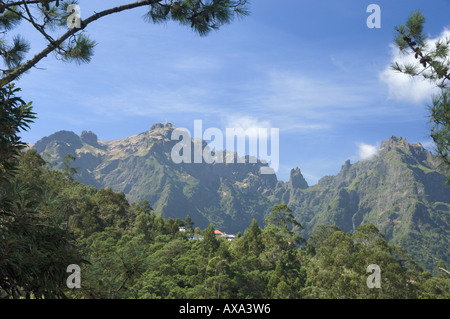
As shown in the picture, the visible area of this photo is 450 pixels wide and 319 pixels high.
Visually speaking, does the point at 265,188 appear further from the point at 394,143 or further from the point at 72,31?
the point at 72,31

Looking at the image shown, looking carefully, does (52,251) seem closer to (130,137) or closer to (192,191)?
(192,191)

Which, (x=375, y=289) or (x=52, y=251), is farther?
(x=375, y=289)

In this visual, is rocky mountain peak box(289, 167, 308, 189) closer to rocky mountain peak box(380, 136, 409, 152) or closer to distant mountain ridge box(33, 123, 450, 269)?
distant mountain ridge box(33, 123, 450, 269)

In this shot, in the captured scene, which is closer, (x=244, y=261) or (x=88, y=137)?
(x=244, y=261)

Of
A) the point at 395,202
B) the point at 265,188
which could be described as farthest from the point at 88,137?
the point at 395,202

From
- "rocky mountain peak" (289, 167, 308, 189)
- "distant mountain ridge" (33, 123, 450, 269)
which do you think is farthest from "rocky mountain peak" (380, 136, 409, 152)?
"rocky mountain peak" (289, 167, 308, 189)

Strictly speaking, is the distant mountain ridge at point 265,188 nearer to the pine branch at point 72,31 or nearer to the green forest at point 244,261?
the green forest at point 244,261

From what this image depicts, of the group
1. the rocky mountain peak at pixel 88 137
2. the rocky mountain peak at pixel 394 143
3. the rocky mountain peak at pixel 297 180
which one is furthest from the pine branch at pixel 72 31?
the rocky mountain peak at pixel 297 180
